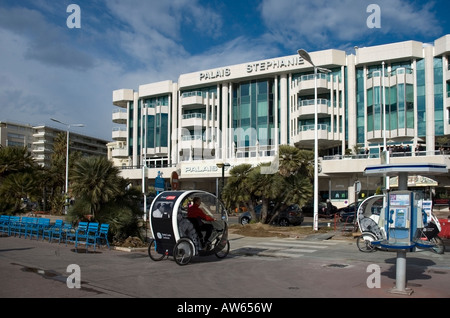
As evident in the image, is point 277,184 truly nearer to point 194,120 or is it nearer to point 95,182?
point 95,182

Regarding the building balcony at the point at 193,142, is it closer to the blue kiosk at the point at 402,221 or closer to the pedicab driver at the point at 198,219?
the pedicab driver at the point at 198,219

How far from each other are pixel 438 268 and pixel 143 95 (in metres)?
56.8

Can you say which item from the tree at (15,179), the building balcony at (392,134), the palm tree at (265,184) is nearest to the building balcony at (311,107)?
the building balcony at (392,134)

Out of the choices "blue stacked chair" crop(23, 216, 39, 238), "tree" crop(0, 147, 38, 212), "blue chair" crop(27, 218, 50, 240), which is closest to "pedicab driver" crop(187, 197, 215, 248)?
"blue chair" crop(27, 218, 50, 240)

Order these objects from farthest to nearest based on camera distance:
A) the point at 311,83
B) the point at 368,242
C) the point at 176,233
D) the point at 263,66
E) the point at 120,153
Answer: the point at 120,153, the point at 263,66, the point at 311,83, the point at 368,242, the point at 176,233

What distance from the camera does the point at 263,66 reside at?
170 ft

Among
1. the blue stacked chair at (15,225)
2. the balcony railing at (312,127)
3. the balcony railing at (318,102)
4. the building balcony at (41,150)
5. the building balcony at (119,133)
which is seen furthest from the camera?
the building balcony at (41,150)

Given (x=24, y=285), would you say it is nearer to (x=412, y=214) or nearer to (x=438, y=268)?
(x=412, y=214)

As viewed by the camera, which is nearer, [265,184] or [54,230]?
[54,230]

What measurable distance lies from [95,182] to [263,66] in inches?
1586

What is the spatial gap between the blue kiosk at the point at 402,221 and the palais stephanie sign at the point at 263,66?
1669 inches

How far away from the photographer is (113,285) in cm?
843

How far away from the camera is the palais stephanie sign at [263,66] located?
49750 mm

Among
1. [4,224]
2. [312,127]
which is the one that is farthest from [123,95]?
[4,224]
